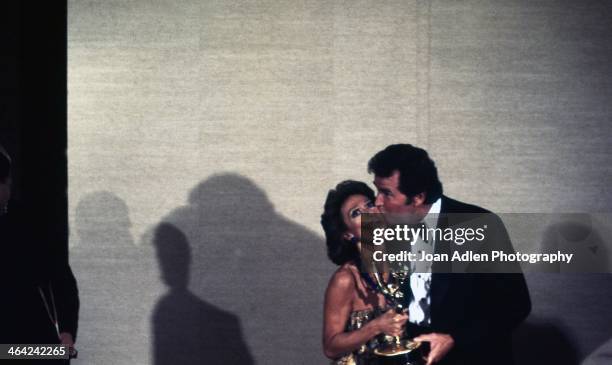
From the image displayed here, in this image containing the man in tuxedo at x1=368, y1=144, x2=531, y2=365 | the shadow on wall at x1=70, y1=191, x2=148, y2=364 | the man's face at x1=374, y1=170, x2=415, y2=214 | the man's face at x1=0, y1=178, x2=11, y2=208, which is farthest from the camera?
the shadow on wall at x1=70, y1=191, x2=148, y2=364

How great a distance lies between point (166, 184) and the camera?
3.37 metres

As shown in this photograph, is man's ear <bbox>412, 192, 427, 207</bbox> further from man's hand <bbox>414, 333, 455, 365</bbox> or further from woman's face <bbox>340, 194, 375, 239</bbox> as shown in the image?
man's hand <bbox>414, 333, 455, 365</bbox>

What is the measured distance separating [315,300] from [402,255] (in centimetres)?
67

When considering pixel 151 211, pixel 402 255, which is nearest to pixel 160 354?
pixel 151 211

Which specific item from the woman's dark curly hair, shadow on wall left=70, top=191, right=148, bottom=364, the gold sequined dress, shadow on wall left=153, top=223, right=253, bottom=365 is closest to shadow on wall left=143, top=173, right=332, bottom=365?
shadow on wall left=153, top=223, right=253, bottom=365

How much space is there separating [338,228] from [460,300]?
60 centimetres

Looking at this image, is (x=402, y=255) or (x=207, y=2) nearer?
(x=402, y=255)

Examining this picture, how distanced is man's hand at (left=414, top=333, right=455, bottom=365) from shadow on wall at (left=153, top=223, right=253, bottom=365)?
4.10 feet

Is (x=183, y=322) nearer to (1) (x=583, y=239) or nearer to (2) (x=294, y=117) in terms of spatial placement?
(2) (x=294, y=117)

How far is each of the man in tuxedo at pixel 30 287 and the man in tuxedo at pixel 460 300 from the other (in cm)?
144

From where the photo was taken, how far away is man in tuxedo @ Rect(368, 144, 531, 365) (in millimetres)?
2457

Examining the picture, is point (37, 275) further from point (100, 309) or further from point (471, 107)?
point (471, 107)

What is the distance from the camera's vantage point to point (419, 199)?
114 inches

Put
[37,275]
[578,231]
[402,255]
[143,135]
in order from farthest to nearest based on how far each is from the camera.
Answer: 1. [143,135]
2. [578,231]
3. [402,255]
4. [37,275]
